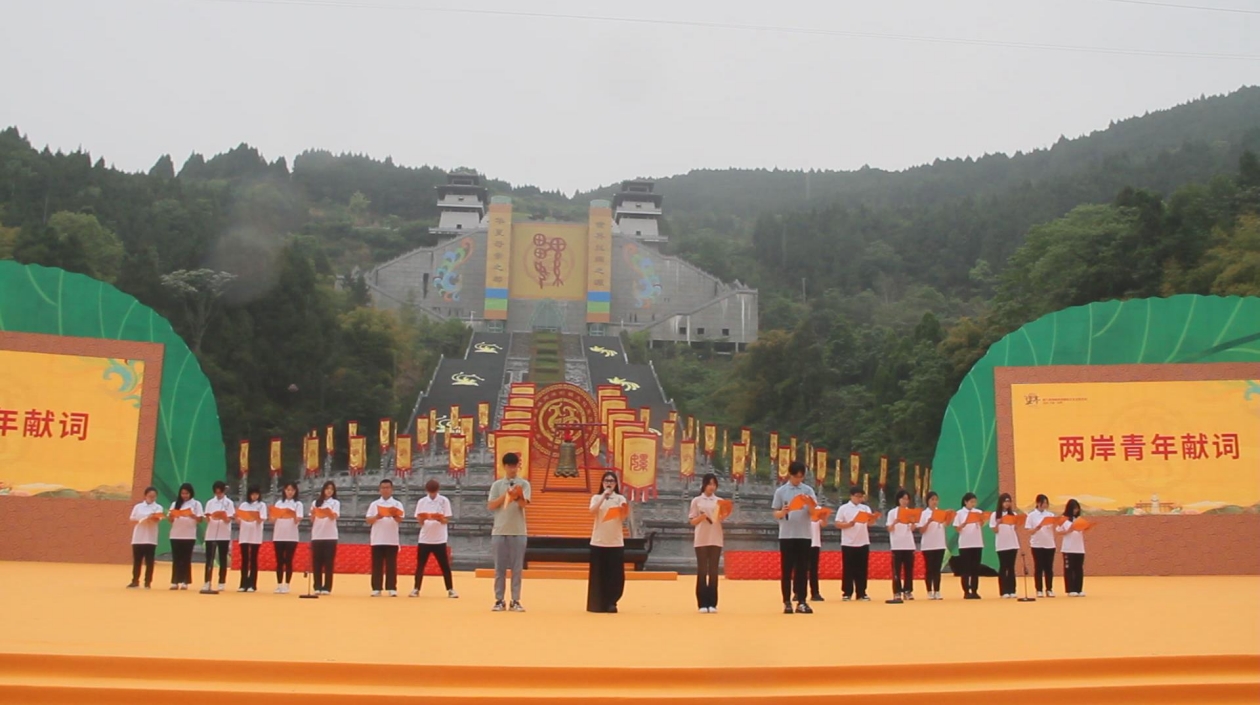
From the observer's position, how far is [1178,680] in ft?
16.6

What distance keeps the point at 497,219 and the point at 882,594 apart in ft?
143

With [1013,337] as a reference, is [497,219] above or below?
above

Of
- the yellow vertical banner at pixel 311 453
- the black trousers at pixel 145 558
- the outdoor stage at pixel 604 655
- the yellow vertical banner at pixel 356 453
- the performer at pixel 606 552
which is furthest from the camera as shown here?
the yellow vertical banner at pixel 356 453

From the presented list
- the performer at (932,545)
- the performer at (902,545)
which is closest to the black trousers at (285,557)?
the performer at (902,545)

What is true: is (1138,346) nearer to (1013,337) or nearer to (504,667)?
(1013,337)

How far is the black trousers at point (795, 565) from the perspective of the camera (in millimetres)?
8133

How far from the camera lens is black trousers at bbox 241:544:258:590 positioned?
985 centimetres

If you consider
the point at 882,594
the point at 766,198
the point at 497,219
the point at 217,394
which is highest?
the point at 766,198

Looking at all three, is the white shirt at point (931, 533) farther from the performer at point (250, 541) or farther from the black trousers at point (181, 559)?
the black trousers at point (181, 559)

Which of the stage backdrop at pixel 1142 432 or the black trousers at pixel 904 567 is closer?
the black trousers at pixel 904 567

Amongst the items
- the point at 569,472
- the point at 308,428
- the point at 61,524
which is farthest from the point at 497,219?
the point at 61,524

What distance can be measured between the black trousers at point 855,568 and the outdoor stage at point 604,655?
2036 millimetres

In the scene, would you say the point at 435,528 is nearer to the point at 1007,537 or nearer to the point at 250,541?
the point at 250,541

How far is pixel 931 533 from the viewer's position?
404 inches
